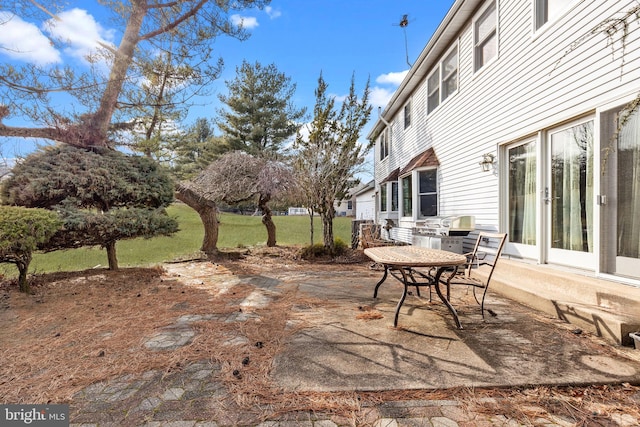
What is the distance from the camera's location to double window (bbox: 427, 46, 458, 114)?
7395mm

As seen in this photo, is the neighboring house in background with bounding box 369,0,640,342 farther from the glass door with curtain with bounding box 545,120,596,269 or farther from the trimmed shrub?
the trimmed shrub

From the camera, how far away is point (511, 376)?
2184 millimetres

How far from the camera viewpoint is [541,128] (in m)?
4.38

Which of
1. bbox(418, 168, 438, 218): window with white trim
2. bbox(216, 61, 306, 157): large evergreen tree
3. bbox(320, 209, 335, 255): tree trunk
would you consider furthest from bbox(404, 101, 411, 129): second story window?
bbox(216, 61, 306, 157): large evergreen tree

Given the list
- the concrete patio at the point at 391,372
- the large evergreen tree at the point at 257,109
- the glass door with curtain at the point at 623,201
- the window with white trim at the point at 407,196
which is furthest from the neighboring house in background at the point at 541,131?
the large evergreen tree at the point at 257,109

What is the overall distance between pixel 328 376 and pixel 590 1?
5150mm

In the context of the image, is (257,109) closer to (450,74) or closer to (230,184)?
(230,184)

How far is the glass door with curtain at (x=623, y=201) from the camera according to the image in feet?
10.2

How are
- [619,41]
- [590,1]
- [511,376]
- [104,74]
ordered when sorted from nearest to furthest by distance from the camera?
1. [511,376]
2. [619,41]
3. [590,1]
4. [104,74]

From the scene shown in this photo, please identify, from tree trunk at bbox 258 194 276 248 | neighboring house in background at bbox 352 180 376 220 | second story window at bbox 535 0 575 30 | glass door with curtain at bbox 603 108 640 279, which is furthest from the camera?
neighboring house in background at bbox 352 180 376 220

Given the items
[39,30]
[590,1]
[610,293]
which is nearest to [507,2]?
[590,1]

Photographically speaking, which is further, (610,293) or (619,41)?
(619,41)

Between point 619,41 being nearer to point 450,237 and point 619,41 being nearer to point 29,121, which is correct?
point 450,237

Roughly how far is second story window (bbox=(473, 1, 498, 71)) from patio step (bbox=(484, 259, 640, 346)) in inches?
164
